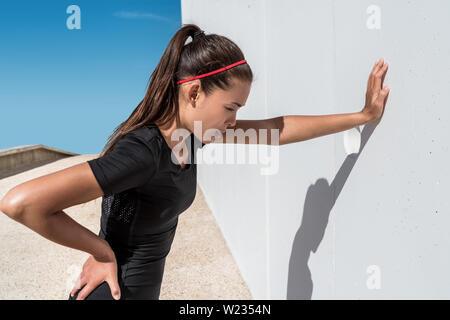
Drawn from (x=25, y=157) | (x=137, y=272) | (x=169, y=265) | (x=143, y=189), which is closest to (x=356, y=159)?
(x=143, y=189)

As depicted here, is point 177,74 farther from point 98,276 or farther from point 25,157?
point 25,157

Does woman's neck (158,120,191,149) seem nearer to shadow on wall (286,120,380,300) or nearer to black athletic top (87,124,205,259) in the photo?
black athletic top (87,124,205,259)

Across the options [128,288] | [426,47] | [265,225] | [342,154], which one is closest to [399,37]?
[426,47]

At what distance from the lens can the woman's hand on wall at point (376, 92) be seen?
1.24m

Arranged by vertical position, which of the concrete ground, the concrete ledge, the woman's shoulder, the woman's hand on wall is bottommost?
the concrete ground

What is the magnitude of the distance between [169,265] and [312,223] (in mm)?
2564

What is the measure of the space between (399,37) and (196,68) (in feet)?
2.26

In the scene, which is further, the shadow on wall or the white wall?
the shadow on wall

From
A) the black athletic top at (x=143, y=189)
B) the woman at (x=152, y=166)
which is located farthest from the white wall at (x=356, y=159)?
the black athletic top at (x=143, y=189)

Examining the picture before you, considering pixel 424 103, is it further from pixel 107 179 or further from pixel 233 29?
pixel 233 29

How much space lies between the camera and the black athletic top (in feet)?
3.88

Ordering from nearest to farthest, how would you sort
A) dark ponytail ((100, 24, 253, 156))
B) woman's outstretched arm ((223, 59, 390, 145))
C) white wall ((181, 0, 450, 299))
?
1. white wall ((181, 0, 450, 299))
2. woman's outstretched arm ((223, 59, 390, 145))
3. dark ponytail ((100, 24, 253, 156))

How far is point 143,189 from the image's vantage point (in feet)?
4.49

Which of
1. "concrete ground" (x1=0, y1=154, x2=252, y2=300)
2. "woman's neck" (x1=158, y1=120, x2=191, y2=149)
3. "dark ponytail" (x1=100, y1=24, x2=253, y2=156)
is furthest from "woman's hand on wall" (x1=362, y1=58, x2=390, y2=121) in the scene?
"concrete ground" (x1=0, y1=154, x2=252, y2=300)
